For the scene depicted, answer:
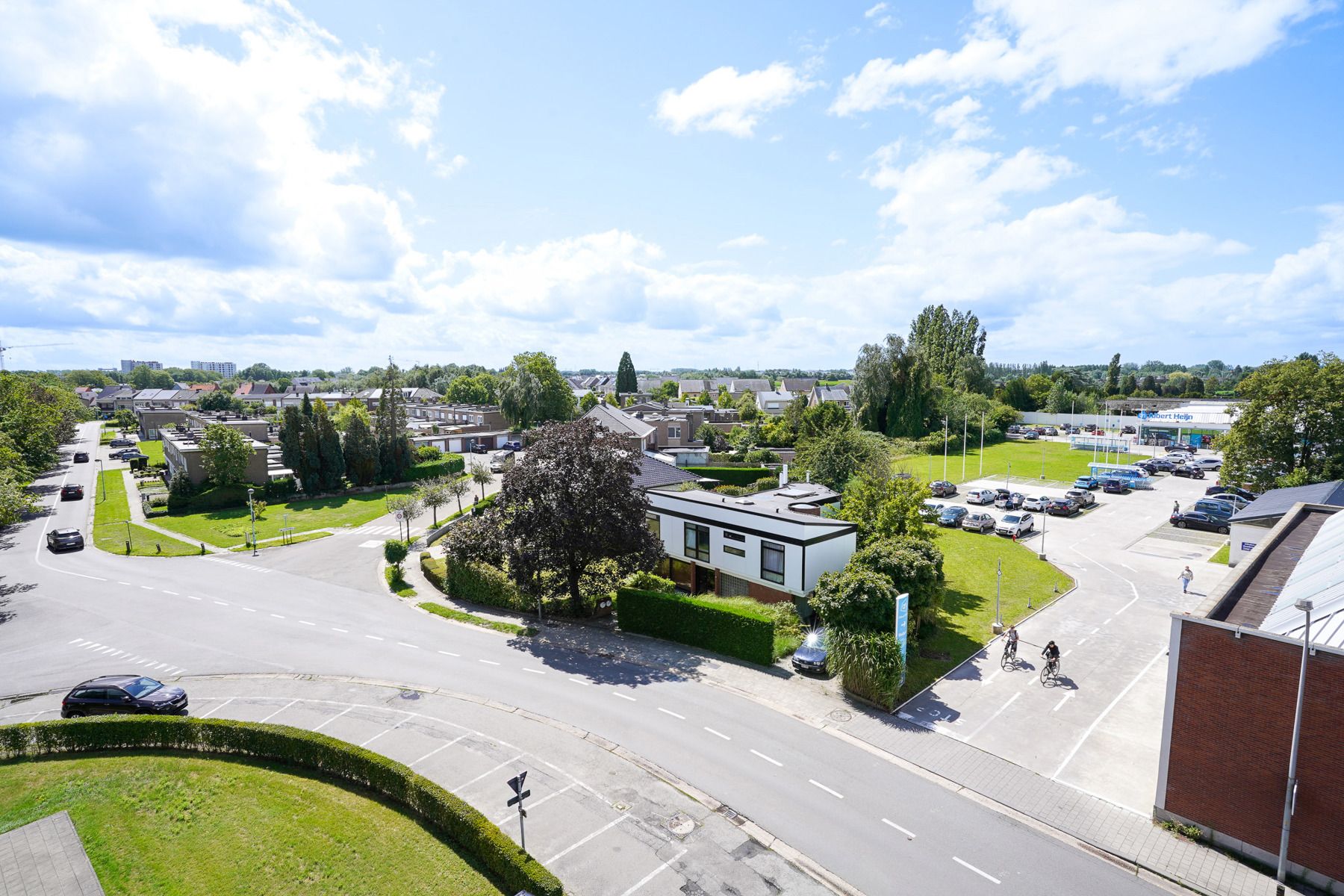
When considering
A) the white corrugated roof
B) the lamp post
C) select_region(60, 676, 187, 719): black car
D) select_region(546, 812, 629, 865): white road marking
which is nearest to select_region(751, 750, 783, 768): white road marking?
select_region(546, 812, 629, 865): white road marking

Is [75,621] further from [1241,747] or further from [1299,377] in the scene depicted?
[1299,377]

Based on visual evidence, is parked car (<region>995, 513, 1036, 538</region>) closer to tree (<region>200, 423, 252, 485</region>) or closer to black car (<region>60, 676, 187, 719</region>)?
black car (<region>60, 676, 187, 719</region>)

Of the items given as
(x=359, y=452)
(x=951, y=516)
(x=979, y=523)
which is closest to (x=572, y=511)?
(x=951, y=516)

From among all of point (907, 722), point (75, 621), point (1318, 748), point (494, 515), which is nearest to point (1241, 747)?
point (1318, 748)

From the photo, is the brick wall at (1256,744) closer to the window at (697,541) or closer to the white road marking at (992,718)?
the white road marking at (992,718)

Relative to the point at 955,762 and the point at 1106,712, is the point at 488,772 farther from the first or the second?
the point at 1106,712
